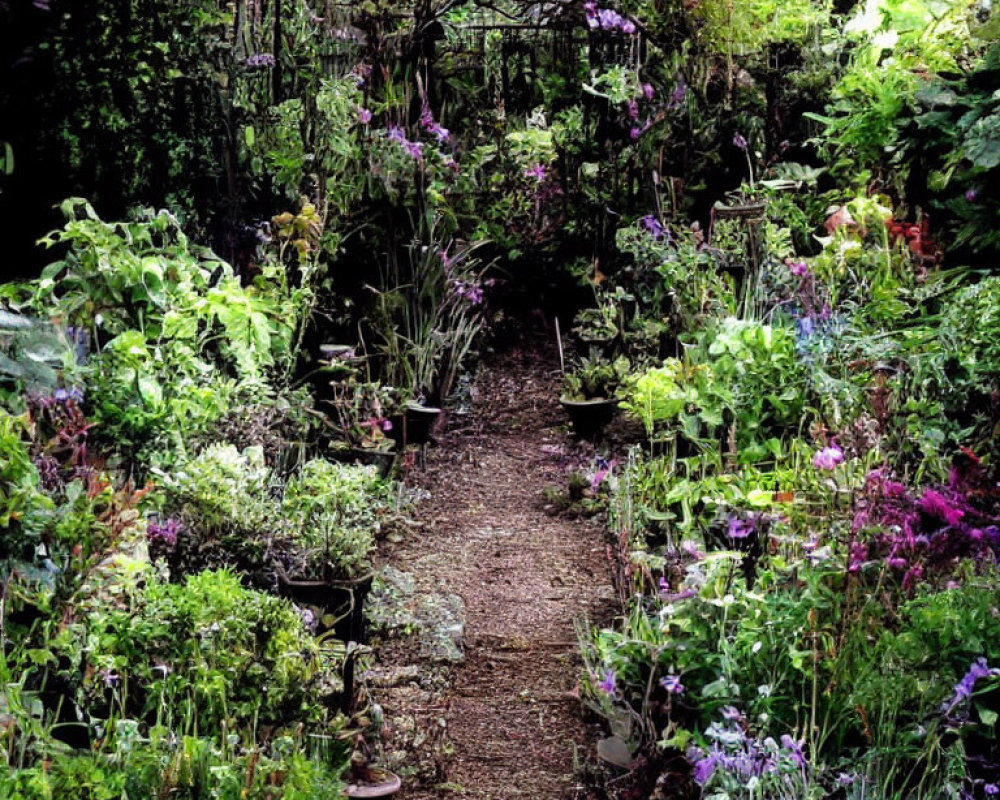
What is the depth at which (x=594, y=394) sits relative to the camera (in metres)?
6.55

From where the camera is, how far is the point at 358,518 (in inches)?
176

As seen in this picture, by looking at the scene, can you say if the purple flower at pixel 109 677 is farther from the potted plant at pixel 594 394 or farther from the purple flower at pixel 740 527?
the potted plant at pixel 594 394

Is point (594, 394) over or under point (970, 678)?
under

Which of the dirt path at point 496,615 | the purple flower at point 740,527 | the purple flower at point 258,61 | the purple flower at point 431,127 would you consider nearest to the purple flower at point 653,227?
the dirt path at point 496,615

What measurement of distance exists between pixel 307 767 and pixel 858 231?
4215mm

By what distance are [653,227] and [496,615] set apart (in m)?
2.96

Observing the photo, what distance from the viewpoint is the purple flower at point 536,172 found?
7961 millimetres

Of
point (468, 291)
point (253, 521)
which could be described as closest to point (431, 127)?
point (468, 291)

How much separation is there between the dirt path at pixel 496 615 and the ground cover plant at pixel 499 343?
0.20 metres

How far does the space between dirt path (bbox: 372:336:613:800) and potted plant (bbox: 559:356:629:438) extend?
0.16 meters

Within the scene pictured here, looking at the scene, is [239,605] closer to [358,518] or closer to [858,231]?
[358,518]

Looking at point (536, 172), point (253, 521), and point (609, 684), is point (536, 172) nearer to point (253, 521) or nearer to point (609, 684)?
point (253, 521)

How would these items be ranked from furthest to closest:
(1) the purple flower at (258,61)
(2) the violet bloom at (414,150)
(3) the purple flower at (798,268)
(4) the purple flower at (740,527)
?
(2) the violet bloom at (414,150)
(1) the purple flower at (258,61)
(3) the purple flower at (798,268)
(4) the purple flower at (740,527)

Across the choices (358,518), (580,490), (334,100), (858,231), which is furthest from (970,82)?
(358,518)
